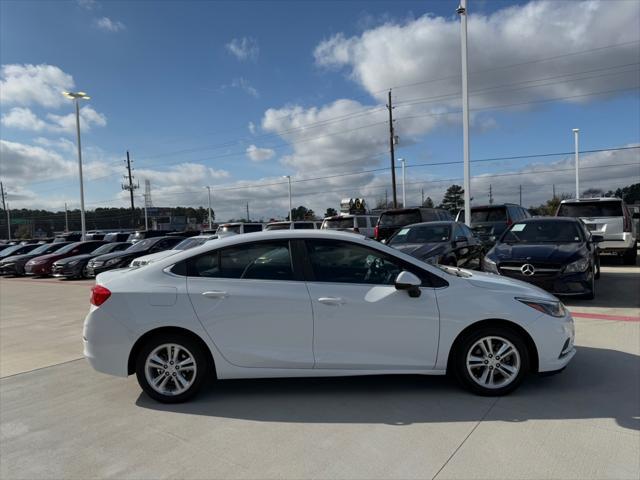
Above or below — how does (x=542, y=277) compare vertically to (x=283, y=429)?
above

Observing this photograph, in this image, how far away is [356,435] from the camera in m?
3.43

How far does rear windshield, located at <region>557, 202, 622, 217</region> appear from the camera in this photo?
42.2 ft

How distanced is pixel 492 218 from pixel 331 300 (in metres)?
13.6

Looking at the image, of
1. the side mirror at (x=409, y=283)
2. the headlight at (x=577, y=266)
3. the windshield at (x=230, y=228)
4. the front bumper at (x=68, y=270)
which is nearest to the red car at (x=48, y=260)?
the front bumper at (x=68, y=270)

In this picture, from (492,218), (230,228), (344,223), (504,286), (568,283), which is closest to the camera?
(504,286)

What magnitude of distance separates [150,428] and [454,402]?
2565 millimetres

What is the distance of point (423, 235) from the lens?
34.6ft

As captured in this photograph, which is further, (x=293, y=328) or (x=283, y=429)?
(x=293, y=328)

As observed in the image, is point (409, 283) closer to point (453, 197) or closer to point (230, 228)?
point (230, 228)

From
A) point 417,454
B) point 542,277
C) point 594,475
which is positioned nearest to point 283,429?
point 417,454

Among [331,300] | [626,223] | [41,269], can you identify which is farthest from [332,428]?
[41,269]

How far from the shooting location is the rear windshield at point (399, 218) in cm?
1478

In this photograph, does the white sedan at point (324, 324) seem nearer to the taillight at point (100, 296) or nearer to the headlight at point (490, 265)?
the taillight at point (100, 296)

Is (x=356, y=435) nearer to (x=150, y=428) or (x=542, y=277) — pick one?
(x=150, y=428)
